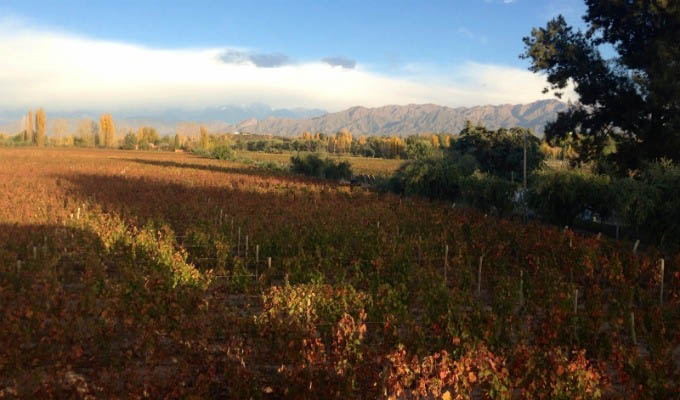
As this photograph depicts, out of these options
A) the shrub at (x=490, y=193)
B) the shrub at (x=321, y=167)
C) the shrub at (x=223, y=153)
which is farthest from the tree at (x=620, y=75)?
the shrub at (x=223, y=153)

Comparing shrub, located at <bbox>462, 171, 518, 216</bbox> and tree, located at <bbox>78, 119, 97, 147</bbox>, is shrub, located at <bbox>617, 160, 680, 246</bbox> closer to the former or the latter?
shrub, located at <bbox>462, 171, 518, 216</bbox>

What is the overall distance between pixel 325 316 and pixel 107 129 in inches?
6050

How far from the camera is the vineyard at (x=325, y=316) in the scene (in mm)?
6293

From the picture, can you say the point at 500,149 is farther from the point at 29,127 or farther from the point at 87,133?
the point at 87,133

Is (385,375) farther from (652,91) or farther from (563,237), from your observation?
(652,91)

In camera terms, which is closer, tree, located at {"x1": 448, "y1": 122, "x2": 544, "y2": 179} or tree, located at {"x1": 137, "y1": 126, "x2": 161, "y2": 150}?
tree, located at {"x1": 448, "y1": 122, "x2": 544, "y2": 179}

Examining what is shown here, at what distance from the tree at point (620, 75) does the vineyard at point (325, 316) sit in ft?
34.8

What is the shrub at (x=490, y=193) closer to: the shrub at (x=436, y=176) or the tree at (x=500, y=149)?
the shrub at (x=436, y=176)

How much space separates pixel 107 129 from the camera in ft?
484

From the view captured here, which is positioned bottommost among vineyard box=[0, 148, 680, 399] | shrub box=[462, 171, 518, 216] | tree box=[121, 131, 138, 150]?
vineyard box=[0, 148, 680, 399]

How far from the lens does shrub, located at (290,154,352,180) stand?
48.6m

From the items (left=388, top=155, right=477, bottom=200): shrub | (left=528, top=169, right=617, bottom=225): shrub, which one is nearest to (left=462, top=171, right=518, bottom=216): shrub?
(left=388, top=155, right=477, bottom=200): shrub

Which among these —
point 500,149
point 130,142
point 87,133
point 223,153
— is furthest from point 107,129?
point 500,149

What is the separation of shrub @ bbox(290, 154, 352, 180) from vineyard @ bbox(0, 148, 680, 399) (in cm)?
2967
